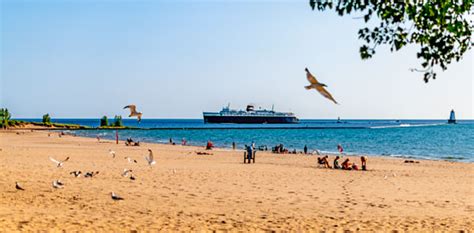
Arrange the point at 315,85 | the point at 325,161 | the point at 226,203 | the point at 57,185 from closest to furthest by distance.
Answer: the point at 315,85 → the point at 226,203 → the point at 57,185 → the point at 325,161

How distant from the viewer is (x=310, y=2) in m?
6.68

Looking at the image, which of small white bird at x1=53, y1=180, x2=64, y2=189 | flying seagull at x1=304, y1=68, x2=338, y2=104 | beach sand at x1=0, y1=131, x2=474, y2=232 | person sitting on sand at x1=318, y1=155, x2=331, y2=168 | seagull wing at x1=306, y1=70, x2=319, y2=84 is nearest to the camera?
flying seagull at x1=304, y1=68, x2=338, y2=104

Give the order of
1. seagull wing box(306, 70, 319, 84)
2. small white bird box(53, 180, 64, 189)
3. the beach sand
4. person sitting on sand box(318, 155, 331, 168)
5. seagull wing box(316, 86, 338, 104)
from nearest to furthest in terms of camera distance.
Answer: seagull wing box(316, 86, 338, 104) < seagull wing box(306, 70, 319, 84) < the beach sand < small white bird box(53, 180, 64, 189) < person sitting on sand box(318, 155, 331, 168)

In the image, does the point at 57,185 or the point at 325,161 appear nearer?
the point at 57,185

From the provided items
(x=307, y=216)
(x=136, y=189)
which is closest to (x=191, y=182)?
(x=136, y=189)

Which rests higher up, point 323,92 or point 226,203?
point 323,92

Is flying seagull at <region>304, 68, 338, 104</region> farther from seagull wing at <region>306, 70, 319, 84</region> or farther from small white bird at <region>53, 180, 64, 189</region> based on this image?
small white bird at <region>53, 180, 64, 189</region>

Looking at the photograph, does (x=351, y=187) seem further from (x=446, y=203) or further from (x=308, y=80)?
(x=308, y=80)

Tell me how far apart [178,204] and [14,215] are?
4.69 m

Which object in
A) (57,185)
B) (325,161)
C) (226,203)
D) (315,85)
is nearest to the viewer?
(315,85)

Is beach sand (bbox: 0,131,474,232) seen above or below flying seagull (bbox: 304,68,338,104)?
below

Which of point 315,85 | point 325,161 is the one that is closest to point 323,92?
point 315,85

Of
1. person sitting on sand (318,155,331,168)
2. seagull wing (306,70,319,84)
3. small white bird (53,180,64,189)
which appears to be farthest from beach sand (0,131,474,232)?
seagull wing (306,70,319,84)

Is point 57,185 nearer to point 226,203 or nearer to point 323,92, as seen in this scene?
point 226,203
